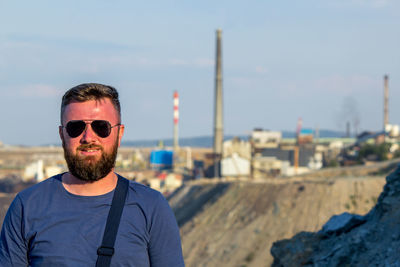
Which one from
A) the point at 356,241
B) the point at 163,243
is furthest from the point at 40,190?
the point at 356,241

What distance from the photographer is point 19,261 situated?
3.61 m

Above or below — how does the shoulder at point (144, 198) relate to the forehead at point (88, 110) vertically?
below

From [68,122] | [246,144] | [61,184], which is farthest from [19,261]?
[246,144]

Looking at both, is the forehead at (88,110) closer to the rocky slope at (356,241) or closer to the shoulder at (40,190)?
the shoulder at (40,190)

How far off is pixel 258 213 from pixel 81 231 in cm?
4352

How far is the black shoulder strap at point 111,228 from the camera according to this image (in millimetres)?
3506

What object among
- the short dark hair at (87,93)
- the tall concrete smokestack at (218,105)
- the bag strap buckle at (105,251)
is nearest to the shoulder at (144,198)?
the bag strap buckle at (105,251)

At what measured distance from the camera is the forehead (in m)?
3.72

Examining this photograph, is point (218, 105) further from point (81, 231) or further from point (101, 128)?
point (81, 231)

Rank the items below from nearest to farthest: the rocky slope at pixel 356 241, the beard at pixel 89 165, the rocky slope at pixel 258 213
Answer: the beard at pixel 89 165 → the rocky slope at pixel 356 241 → the rocky slope at pixel 258 213

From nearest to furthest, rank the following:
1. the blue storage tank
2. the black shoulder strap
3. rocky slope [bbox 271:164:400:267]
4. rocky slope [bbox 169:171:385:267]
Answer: the black shoulder strap, rocky slope [bbox 271:164:400:267], rocky slope [bbox 169:171:385:267], the blue storage tank

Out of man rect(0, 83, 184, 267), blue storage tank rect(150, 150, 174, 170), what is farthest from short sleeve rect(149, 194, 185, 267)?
blue storage tank rect(150, 150, 174, 170)

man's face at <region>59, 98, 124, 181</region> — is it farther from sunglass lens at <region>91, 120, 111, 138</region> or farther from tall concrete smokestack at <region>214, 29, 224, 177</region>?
tall concrete smokestack at <region>214, 29, 224, 177</region>

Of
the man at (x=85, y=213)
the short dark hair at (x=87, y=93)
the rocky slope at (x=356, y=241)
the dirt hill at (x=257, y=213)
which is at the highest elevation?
the short dark hair at (x=87, y=93)
